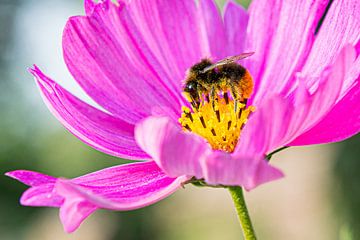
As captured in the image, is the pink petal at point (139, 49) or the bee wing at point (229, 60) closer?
the bee wing at point (229, 60)

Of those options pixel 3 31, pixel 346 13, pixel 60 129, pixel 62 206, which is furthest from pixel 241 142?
pixel 3 31

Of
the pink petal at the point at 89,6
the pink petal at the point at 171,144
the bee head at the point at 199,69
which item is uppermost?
the pink petal at the point at 89,6

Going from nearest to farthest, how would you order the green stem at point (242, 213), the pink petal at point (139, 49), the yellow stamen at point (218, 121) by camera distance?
1. the green stem at point (242, 213)
2. the yellow stamen at point (218, 121)
3. the pink petal at point (139, 49)

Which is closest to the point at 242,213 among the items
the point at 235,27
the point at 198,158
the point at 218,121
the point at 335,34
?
the point at 198,158

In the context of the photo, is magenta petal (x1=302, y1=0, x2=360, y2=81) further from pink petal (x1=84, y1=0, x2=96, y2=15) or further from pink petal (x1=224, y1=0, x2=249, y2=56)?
pink petal (x1=84, y1=0, x2=96, y2=15)

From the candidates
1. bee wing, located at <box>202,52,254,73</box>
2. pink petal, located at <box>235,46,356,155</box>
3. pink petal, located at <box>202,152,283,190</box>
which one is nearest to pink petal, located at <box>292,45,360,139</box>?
pink petal, located at <box>235,46,356,155</box>

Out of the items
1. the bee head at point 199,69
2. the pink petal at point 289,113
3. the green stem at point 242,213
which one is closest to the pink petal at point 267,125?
the pink petal at point 289,113

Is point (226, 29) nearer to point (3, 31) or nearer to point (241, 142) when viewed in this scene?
point (241, 142)

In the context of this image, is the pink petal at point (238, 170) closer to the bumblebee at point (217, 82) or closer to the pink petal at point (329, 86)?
the pink petal at point (329, 86)
